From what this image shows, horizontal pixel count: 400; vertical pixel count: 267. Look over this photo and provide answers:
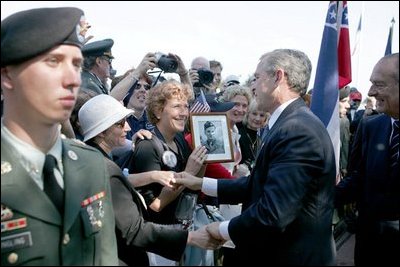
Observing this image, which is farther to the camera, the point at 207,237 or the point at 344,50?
the point at 344,50

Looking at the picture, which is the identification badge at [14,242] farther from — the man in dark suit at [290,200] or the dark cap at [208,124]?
the dark cap at [208,124]

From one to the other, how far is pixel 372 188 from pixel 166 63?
2.80 m

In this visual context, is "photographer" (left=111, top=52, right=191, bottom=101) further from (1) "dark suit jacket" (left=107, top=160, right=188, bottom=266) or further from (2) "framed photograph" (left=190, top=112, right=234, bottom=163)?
(1) "dark suit jacket" (left=107, top=160, right=188, bottom=266)

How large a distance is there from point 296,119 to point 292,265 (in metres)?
0.88

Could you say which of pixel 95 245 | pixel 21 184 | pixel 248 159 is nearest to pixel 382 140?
pixel 248 159

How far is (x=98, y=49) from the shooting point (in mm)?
5113

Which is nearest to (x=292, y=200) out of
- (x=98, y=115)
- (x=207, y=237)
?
(x=207, y=237)

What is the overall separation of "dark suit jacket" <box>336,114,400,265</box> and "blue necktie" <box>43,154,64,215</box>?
93.1 inches

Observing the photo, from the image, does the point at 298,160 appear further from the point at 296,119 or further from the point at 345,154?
the point at 345,154

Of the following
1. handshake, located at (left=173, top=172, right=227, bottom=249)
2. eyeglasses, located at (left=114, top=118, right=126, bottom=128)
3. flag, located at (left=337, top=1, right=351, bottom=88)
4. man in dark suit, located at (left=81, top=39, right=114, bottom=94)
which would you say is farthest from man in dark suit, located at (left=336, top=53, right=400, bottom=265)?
man in dark suit, located at (left=81, top=39, right=114, bottom=94)

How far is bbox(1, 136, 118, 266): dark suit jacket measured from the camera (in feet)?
5.93

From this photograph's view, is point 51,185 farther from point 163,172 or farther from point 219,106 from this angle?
point 219,106

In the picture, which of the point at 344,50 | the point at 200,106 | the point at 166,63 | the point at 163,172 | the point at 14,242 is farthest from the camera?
the point at 166,63

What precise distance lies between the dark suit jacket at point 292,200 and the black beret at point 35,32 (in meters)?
1.34
